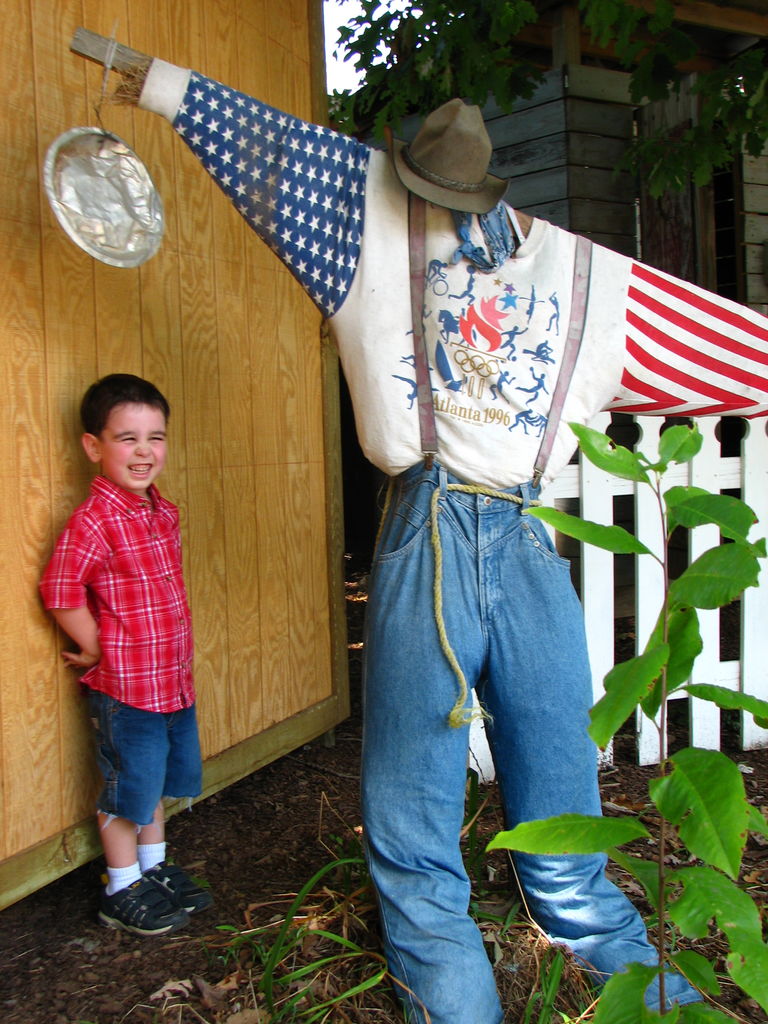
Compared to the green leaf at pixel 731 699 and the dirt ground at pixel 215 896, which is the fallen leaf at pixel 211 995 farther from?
the green leaf at pixel 731 699

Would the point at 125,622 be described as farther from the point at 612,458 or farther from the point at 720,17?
the point at 720,17

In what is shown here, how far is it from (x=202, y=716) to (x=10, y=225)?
1505mm

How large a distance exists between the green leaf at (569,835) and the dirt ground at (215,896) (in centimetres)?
105

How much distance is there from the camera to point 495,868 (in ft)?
8.34

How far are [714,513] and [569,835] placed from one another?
1.48 ft

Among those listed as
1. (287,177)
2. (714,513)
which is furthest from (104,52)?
(714,513)

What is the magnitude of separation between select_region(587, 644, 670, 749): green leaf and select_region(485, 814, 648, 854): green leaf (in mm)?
140

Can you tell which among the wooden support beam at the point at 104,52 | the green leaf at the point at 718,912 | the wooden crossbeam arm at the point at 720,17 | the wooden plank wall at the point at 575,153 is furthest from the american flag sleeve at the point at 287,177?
the wooden crossbeam arm at the point at 720,17

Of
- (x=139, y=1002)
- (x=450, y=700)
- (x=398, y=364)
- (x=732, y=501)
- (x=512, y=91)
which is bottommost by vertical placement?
(x=139, y=1002)

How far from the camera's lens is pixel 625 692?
112cm

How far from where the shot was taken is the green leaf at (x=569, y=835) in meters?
1.14

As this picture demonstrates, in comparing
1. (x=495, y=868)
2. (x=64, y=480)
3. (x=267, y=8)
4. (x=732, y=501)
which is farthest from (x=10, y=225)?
(x=495, y=868)

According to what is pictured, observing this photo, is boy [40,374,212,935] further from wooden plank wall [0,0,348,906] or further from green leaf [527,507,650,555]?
green leaf [527,507,650,555]

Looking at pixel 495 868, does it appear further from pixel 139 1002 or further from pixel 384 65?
pixel 384 65
